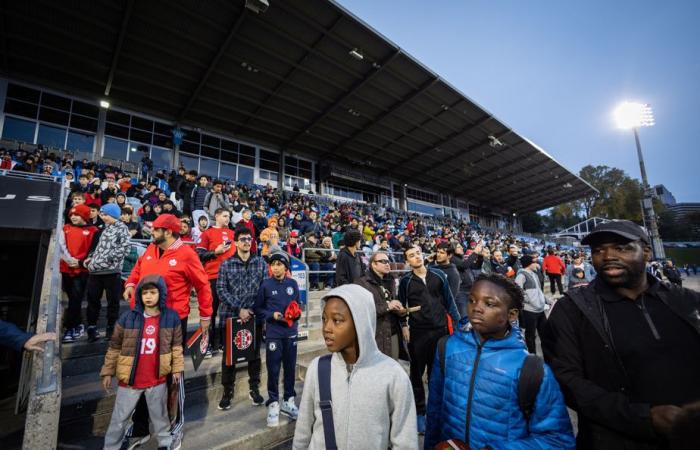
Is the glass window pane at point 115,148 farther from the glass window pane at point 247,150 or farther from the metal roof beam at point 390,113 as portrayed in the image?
the metal roof beam at point 390,113

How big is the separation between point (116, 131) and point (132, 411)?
1850 cm

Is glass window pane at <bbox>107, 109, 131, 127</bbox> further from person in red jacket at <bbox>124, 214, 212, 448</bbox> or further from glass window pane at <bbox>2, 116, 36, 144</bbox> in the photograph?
person in red jacket at <bbox>124, 214, 212, 448</bbox>

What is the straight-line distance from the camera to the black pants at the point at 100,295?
3.93 meters

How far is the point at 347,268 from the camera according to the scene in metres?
4.13

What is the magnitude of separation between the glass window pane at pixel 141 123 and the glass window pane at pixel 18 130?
391 cm

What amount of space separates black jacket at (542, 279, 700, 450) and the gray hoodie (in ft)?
2.45

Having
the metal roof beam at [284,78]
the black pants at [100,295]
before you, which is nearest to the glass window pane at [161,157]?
the metal roof beam at [284,78]

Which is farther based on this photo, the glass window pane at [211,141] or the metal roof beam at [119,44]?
the glass window pane at [211,141]

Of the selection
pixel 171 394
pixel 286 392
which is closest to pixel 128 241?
pixel 171 394

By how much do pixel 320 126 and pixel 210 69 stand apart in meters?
7.24

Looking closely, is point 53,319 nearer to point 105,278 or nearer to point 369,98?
point 105,278

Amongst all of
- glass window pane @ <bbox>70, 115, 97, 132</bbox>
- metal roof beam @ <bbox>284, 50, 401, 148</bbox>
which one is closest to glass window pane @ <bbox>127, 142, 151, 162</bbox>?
glass window pane @ <bbox>70, 115, 97, 132</bbox>

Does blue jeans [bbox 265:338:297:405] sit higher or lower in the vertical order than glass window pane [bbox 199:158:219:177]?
lower

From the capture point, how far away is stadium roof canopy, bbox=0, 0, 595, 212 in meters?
11.3
